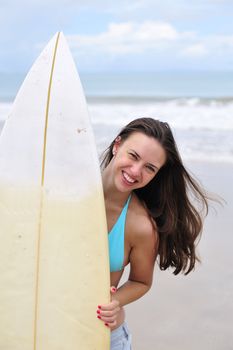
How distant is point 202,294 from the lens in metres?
3.97

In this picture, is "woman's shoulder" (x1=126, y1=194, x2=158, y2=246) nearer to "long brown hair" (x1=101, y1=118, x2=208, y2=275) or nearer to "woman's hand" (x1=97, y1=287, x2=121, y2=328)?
"long brown hair" (x1=101, y1=118, x2=208, y2=275)

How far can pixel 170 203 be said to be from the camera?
7.78 ft

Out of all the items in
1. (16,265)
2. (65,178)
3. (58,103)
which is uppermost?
(58,103)

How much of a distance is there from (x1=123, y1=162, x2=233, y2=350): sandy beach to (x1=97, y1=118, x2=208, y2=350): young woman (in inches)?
43.7

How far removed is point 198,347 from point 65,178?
1631 mm

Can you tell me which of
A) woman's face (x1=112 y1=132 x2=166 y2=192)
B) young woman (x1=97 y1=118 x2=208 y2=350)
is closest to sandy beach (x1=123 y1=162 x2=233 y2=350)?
young woman (x1=97 y1=118 x2=208 y2=350)

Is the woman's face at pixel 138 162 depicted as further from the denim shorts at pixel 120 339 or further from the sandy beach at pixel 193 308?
the sandy beach at pixel 193 308

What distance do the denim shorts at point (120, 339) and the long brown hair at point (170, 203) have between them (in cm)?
32

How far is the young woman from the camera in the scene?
2.19m

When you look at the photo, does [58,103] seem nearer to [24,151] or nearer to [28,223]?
[24,151]

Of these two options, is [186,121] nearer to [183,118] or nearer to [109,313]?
[183,118]

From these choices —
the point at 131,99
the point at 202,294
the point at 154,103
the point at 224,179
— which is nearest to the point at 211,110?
the point at 154,103

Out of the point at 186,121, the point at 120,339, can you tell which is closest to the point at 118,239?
the point at 120,339

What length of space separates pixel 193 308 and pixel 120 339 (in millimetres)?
1463
